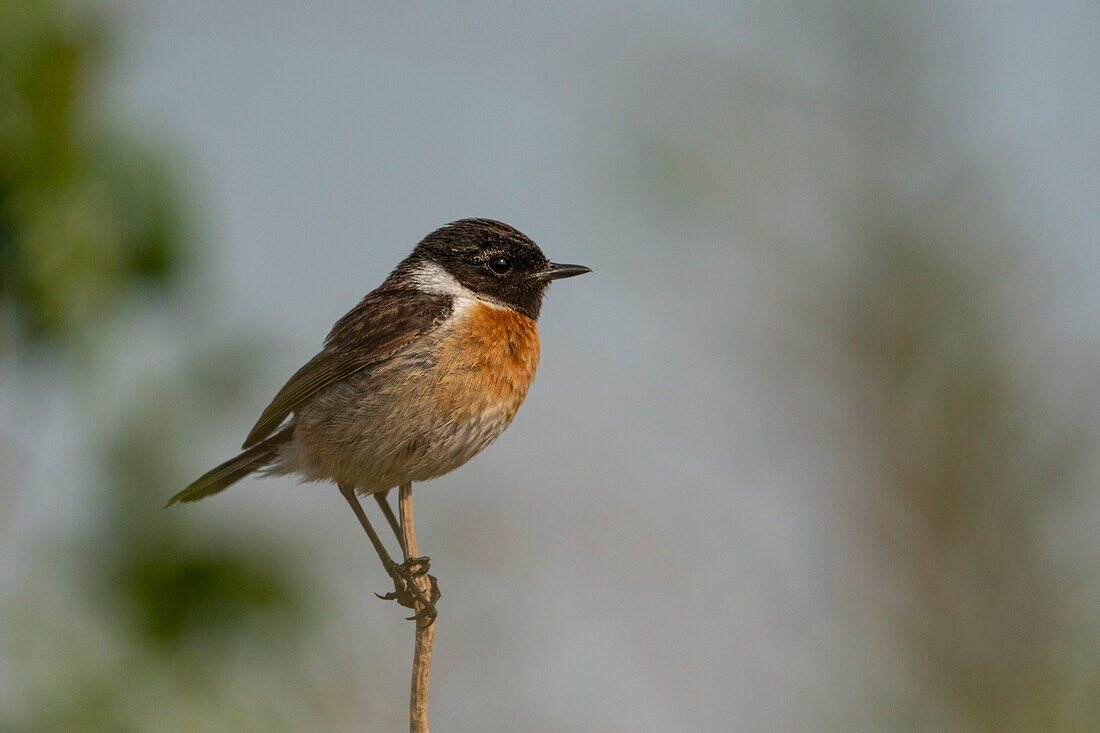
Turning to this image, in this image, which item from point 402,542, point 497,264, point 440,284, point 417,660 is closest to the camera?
point 417,660

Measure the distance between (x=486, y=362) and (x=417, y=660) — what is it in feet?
5.35

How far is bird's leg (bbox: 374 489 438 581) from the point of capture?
157 inches

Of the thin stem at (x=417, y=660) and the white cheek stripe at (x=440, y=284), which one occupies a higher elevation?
the white cheek stripe at (x=440, y=284)

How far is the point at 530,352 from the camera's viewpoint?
4.74 m

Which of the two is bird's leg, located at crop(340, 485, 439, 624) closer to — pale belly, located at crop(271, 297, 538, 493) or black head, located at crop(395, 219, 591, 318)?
pale belly, located at crop(271, 297, 538, 493)

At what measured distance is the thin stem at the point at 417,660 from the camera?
9.05ft

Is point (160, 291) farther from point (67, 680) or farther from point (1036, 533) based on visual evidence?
point (1036, 533)

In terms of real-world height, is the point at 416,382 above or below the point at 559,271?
below

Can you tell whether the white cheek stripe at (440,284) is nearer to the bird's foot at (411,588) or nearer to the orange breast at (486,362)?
the orange breast at (486,362)

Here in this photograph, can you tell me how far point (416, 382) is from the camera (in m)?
4.45

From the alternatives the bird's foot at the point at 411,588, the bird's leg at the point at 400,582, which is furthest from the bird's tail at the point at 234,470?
the bird's foot at the point at 411,588

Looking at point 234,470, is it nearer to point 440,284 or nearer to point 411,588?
point 411,588

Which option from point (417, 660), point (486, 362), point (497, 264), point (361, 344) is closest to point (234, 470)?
point (361, 344)

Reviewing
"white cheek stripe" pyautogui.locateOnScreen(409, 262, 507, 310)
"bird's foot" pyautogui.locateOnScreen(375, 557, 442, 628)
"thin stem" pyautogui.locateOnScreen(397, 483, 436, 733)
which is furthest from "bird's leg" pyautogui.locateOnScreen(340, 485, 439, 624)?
"white cheek stripe" pyautogui.locateOnScreen(409, 262, 507, 310)
